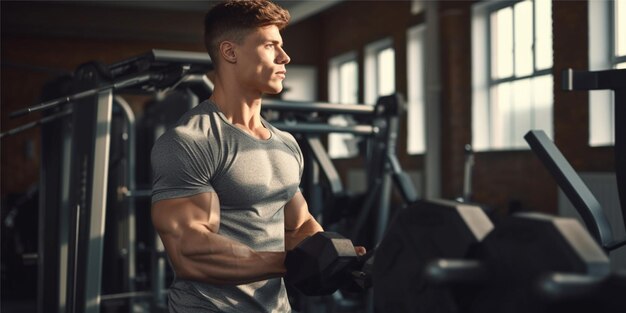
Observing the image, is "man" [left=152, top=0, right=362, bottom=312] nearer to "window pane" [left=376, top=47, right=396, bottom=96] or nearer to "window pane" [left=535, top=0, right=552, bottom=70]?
"window pane" [left=535, top=0, right=552, bottom=70]

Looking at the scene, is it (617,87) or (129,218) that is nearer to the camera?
(617,87)

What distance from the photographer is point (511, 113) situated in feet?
21.2

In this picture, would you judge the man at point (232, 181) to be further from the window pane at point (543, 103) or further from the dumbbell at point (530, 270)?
the window pane at point (543, 103)

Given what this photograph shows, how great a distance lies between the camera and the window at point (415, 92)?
780cm

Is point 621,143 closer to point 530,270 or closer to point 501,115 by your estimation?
point 530,270

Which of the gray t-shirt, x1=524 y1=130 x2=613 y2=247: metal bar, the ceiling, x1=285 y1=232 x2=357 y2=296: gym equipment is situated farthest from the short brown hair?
the ceiling

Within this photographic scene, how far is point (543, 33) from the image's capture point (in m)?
5.95

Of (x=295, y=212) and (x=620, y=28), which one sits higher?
(x=620, y=28)

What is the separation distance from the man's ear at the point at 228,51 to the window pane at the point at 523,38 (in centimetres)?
520

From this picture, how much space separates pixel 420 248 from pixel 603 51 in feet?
16.1

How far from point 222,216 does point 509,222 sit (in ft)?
2.04

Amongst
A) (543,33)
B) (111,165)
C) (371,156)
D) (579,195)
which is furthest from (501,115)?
(579,195)

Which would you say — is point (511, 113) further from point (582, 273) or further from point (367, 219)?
point (582, 273)

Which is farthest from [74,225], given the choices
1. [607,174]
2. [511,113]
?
[511,113]
